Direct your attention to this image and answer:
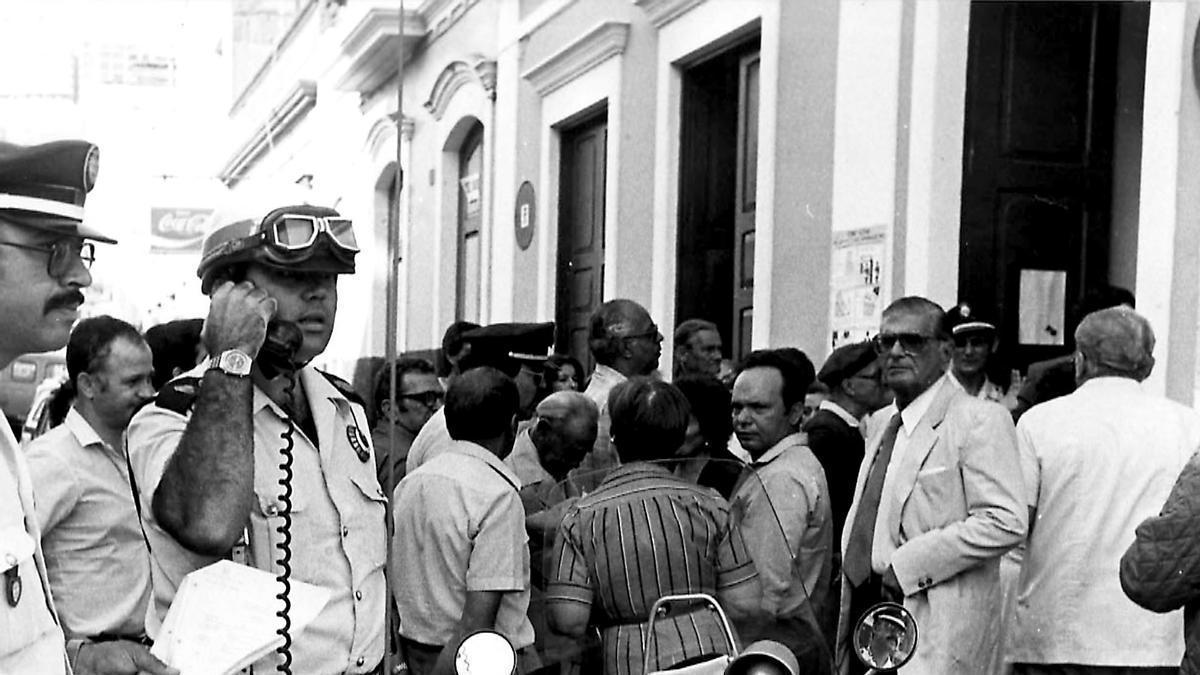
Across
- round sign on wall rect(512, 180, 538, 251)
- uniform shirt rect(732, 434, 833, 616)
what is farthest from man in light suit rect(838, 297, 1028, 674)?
round sign on wall rect(512, 180, 538, 251)

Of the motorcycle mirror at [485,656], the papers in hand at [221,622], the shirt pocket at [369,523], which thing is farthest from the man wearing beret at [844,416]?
the papers in hand at [221,622]

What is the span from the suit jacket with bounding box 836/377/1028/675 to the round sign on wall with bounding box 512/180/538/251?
8195mm

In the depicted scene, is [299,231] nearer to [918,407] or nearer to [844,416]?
[918,407]

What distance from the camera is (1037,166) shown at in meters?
8.61

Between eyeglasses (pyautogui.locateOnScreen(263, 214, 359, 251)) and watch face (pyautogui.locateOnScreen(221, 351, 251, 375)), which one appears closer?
watch face (pyautogui.locateOnScreen(221, 351, 251, 375))

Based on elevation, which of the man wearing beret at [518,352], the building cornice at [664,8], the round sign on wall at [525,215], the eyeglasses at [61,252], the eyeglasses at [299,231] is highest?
the building cornice at [664,8]

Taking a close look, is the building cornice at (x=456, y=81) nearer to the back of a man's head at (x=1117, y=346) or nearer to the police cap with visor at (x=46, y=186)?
the back of a man's head at (x=1117, y=346)

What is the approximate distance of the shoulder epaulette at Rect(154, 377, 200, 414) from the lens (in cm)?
314

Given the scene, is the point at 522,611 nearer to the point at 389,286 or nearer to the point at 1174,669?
the point at 389,286

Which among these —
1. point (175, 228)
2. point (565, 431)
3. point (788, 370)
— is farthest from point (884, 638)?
point (175, 228)

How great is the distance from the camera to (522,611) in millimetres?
4203

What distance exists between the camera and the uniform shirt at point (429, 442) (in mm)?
6312

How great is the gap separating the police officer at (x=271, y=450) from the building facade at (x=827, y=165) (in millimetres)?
2427

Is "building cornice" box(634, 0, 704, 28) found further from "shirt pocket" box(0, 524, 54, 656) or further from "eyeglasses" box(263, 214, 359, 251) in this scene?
"shirt pocket" box(0, 524, 54, 656)
